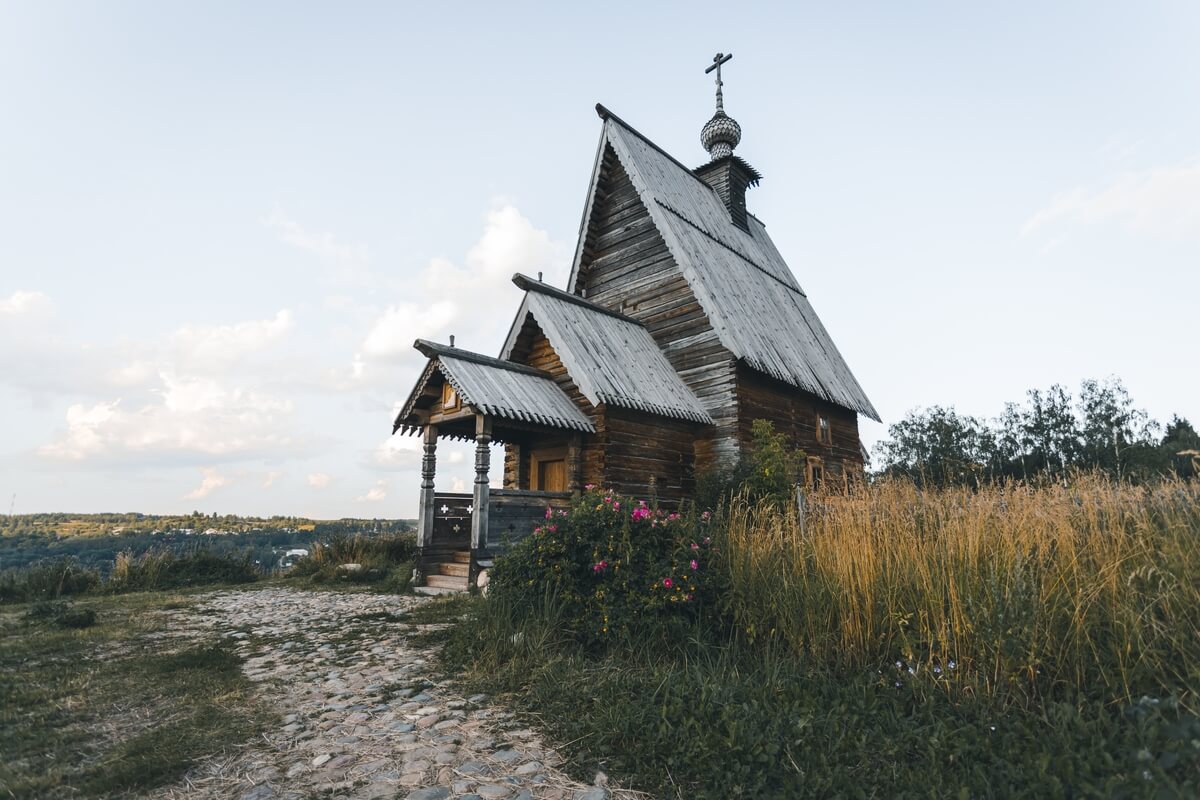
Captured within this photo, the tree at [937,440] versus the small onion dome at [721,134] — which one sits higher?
the small onion dome at [721,134]

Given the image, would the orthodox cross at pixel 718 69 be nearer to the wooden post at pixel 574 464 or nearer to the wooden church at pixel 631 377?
the wooden church at pixel 631 377

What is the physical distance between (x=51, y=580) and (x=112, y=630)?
668 cm

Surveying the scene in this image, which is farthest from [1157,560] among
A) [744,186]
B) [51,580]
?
[744,186]

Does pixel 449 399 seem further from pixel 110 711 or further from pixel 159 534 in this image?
pixel 159 534

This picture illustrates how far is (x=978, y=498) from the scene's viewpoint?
16.9ft

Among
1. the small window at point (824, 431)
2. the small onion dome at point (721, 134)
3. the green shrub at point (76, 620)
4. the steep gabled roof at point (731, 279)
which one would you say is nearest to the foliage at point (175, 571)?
the green shrub at point (76, 620)

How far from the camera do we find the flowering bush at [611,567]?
5305 mm

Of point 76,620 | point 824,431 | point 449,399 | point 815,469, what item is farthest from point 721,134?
point 76,620

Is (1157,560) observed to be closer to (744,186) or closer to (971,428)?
(744,186)

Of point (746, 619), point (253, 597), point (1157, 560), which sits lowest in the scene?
point (253, 597)

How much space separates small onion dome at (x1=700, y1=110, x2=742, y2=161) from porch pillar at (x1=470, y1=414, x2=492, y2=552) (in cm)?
1540

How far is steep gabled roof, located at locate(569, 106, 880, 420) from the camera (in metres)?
13.9

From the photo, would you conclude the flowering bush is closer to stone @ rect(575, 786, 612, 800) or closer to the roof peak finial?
stone @ rect(575, 786, 612, 800)

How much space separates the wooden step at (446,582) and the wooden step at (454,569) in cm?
12
